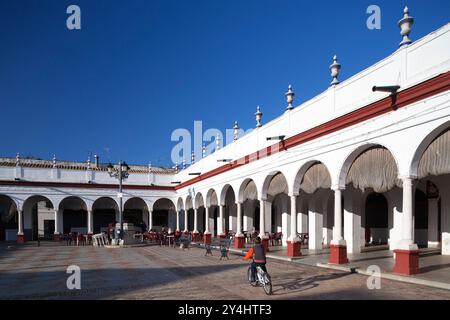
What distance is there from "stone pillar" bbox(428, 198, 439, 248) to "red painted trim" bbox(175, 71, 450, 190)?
648cm

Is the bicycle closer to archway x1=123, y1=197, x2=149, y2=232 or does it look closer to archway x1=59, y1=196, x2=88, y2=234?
archway x1=59, y1=196, x2=88, y2=234

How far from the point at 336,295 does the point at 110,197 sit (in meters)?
A: 28.3

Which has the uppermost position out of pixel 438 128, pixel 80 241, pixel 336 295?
pixel 438 128

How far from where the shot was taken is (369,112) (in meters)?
12.2

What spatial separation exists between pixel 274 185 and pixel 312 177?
3127mm

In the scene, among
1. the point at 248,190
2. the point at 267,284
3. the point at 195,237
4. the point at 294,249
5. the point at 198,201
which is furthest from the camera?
the point at 198,201

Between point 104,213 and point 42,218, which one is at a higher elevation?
point 104,213

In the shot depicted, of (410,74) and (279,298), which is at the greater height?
(410,74)

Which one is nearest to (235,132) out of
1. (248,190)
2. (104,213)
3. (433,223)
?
(248,190)

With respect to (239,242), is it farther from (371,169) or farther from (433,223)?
(371,169)

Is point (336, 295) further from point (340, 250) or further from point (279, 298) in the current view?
point (340, 250)

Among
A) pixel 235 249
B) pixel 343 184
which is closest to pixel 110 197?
pixel 235 249

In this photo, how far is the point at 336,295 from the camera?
8.77 meters

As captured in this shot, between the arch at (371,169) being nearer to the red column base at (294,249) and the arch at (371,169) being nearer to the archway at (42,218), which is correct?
the red column base at (294,249)
